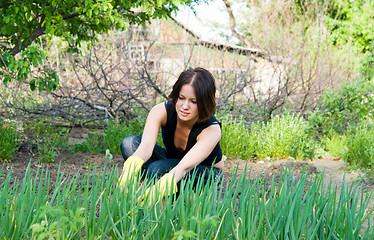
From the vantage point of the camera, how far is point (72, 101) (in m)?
5.61

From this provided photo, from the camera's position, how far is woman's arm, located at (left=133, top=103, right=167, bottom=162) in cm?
247

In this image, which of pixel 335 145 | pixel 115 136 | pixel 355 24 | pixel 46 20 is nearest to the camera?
pixel 46 20

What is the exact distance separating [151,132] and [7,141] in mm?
2600

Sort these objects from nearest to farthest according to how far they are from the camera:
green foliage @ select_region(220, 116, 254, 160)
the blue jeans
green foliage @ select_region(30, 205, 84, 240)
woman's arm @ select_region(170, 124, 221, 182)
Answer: green foliage @ select_region(30, 205, 84, 240) → woman's arm @ select_region(170, 124, 221, 182) → the blue jeans → green foliage @ select_region(220, 116, 254, 160)

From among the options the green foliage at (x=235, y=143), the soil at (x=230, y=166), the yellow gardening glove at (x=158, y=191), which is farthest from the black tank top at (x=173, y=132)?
the green foliage at (x=235, y=143)

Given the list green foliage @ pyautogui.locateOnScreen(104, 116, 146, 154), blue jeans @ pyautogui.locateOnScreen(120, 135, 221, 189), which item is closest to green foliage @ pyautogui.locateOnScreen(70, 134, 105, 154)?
green foliage @ pyautogui.locateOnScreen(104, 116, 146, 154)

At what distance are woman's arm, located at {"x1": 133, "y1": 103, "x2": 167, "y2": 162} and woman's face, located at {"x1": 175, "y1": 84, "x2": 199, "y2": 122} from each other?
0.23 metres

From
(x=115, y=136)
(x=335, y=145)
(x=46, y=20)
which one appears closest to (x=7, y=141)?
(x=115, y=136)

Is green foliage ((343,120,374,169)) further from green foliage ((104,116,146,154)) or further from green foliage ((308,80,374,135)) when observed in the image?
green foliage ((104,116,146,154))

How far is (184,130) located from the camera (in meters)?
2.78

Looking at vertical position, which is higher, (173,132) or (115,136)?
(173,132)

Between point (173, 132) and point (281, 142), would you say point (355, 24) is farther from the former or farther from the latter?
point (173, 132)

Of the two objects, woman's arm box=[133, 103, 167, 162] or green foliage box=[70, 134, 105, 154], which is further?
green foliage box=[70, 134, 105, 154]

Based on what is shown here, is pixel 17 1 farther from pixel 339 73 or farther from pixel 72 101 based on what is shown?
pixel 339 73
